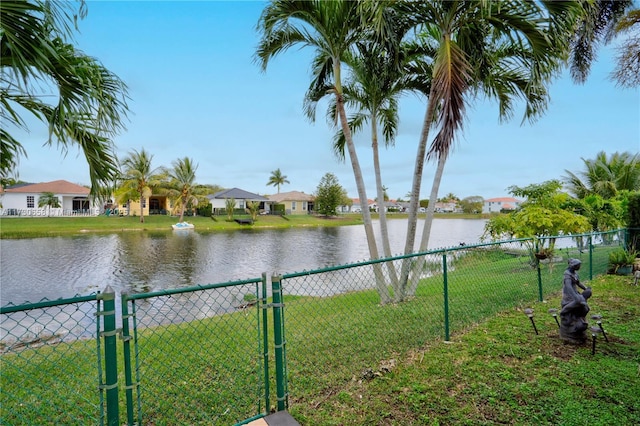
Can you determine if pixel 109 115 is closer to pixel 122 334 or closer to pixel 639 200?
pixel 122 334

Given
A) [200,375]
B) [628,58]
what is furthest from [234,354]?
[628,58]

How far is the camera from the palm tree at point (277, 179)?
221 feet

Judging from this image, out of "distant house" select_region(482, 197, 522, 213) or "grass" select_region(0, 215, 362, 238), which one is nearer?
"grass" select_region(0, 215, 362, 238)

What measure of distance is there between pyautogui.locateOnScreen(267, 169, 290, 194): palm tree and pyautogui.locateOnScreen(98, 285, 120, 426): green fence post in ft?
217

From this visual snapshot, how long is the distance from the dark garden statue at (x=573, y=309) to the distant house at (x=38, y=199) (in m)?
37.3

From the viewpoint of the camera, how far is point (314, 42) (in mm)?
6137

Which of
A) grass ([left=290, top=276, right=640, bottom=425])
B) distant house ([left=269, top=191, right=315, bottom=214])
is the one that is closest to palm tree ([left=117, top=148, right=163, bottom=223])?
distant house ([left=269, top=191, right=315, bottom=214])

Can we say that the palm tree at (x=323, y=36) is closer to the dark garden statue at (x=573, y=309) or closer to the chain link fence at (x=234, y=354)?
the chain link fence at (x=234, y=354)

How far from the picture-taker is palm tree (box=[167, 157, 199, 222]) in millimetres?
35000

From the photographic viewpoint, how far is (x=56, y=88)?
9.32 ft

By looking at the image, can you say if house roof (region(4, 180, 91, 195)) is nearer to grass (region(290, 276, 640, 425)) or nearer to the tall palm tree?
the tall palm tree

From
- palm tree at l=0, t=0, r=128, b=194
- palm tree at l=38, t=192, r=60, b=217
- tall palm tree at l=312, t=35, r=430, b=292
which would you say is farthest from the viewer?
palm tree at l=38, t=192, r=60, b=217

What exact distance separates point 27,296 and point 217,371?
28.1 feet

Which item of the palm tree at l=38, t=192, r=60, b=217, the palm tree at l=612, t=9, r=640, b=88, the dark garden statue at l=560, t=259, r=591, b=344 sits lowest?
the dark garden statue at l=560, t=259, r=591, b=344
